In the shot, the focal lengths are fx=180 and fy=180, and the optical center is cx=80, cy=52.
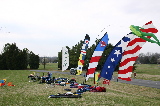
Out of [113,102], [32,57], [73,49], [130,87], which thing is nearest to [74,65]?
[73,49]

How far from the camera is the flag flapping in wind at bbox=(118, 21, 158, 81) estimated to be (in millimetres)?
11086

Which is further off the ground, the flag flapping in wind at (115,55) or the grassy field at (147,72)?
the flag flapping in wind at (115,55)

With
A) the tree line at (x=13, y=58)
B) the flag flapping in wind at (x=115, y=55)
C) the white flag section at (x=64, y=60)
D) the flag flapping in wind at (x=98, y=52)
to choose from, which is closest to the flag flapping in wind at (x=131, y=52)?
the flag flapping in wind at (x=115, y=55)

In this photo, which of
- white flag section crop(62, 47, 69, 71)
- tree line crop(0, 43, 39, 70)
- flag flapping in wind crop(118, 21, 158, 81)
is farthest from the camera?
tree line crop(0, 43, 39, 70)

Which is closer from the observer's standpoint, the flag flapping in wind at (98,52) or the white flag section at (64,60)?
the flag flapping in wind at (98,52)

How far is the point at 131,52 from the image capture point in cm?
1139

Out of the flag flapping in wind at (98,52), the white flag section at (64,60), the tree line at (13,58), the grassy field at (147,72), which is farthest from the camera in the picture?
the tree line at (13,58)

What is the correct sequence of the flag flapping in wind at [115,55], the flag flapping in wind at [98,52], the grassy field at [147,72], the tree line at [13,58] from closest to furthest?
the flag flapping in wind at [115,55]
the flag flapping in wind at [98,52]
the grassy field at [147,72]
the tree line at [13,58]

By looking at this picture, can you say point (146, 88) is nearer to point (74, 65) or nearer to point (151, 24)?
point (151, 24)

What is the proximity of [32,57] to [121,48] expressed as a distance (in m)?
66.2

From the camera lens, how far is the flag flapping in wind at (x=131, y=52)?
11086 mm

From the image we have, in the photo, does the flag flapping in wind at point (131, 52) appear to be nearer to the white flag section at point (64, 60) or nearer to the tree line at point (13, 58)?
the white flag section at point (64, 60)

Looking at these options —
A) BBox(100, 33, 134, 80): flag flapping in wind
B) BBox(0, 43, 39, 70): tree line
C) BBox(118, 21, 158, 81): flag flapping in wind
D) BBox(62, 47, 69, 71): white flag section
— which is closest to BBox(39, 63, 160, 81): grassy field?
BBox(0, 43, 39, 70): tree line

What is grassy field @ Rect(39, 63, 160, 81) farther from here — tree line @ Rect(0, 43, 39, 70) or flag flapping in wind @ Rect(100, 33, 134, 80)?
flag flapping in wind @ Rect(100, 33, 134, 80)
